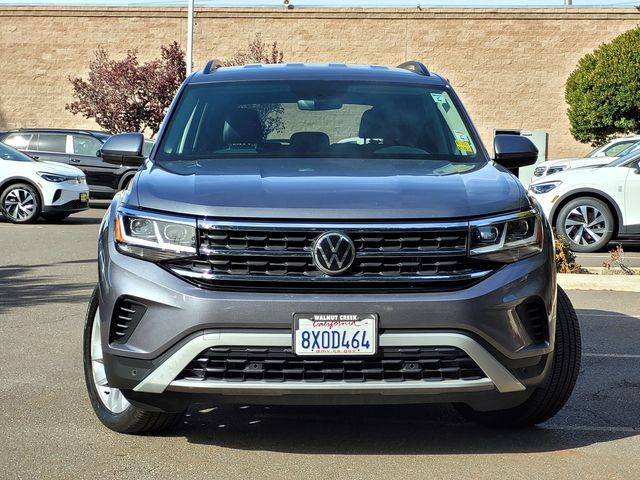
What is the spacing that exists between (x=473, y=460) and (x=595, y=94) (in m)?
33.5

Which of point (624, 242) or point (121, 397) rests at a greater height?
point (121, 397)

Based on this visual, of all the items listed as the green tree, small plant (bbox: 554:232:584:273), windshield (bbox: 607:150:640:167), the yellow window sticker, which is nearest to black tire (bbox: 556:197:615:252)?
windshield (bbox: 607:150:640:167)

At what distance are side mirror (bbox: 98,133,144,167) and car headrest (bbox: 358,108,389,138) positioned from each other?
4.06 ft

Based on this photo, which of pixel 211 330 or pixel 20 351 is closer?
pixel 211 330

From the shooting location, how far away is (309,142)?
632 centimetres

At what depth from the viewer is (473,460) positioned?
5.29 m

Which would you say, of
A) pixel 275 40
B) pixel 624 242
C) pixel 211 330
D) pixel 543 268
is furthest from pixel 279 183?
pixel 275 40

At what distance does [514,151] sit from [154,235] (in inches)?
93.0

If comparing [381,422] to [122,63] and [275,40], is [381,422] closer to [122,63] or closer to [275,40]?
[122,63]

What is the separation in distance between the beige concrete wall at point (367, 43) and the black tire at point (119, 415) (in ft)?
121

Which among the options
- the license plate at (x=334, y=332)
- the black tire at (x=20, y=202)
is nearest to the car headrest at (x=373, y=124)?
the license plate at (x=334, y=332)

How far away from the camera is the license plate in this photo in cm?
480

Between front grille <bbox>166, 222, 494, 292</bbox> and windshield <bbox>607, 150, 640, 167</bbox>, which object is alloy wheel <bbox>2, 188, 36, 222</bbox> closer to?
windshield <bbox>607, 150, 640, 167</bbox>

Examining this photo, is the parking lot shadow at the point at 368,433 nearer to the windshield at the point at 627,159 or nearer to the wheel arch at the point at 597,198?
the wheel arch at the point at 597,198
